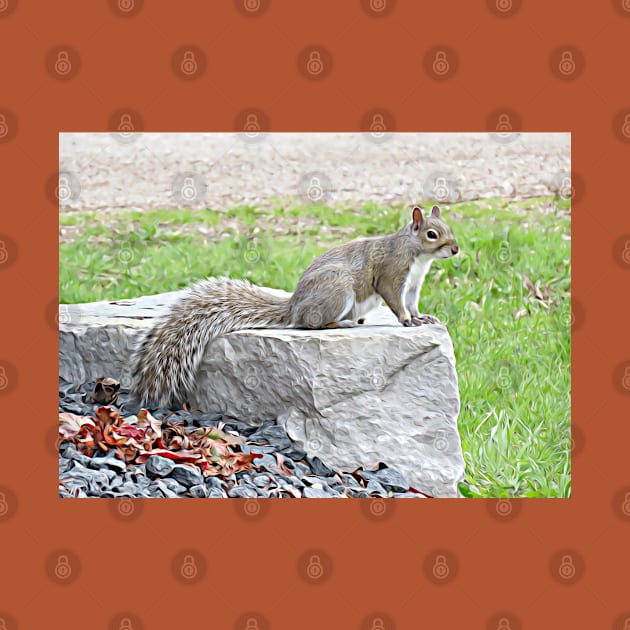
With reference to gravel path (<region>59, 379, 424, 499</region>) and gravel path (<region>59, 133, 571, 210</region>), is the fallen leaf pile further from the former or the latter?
gravel path (<region>59, 133, 571, 210</region>)

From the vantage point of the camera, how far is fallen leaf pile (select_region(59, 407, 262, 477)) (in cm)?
555

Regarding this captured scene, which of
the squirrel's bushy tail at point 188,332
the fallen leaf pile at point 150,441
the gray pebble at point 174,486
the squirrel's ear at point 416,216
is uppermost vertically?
the squirrel's ear at point 416,216

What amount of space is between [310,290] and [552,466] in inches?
86.9

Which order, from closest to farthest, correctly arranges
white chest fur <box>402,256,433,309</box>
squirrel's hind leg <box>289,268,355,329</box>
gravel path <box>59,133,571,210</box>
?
squirrel's hind leg <box>289,268,355,329</box> → white chest fur <box>402,256,433,309</box> → gravel path <box>59,133,571,210</box>

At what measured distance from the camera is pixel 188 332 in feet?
20.4

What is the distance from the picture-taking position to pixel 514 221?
10008 mm

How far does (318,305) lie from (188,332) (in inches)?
37.4

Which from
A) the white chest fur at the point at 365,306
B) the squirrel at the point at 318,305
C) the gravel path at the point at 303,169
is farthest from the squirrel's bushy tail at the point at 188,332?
the gravel path at the point at 303,169

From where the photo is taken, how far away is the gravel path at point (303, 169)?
10.8 meters

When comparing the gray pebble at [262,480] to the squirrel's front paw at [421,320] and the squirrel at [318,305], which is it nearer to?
the squirrel at [318,305]

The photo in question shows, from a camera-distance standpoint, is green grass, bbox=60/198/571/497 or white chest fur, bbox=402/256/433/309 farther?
green grass, bbox=60/198/571/497

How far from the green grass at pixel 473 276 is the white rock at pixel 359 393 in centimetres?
55

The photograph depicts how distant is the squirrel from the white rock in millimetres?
182

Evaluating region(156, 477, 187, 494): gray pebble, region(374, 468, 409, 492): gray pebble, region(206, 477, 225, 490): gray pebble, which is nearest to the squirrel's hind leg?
region(374, 468, 409, 492): gray pebble
